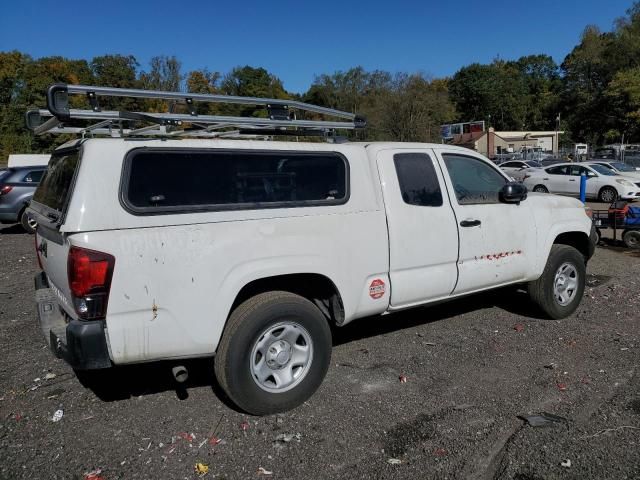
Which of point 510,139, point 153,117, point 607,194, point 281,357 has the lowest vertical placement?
point 607,194

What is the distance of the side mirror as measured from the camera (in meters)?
4.83

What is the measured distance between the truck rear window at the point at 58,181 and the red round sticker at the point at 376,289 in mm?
2210

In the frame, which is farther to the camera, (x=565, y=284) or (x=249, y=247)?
(x=565, y=284)

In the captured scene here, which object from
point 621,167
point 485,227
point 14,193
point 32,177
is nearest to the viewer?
point 485,227

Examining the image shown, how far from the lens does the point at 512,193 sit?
4828 mm

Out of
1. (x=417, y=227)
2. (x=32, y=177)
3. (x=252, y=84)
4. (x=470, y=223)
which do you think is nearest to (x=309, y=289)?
(x=417, y=227)

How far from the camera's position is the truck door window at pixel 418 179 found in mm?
4277

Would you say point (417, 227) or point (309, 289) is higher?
point (417, 227)

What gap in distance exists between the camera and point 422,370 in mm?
4379

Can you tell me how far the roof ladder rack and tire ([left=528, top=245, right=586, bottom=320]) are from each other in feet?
8.36

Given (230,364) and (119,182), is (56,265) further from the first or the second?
(230,364)

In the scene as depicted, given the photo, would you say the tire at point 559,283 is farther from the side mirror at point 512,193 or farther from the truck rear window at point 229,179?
the truck rear window at point 229,179

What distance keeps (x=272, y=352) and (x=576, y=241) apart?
4.04 metres

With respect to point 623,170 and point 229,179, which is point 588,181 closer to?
point 623,170
